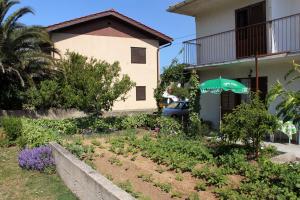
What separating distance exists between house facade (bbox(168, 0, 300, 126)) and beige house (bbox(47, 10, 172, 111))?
24.3ft

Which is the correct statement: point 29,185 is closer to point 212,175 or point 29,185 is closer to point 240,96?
point 212,175

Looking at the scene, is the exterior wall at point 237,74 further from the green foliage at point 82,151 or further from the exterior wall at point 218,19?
the green foliage at point 82,151

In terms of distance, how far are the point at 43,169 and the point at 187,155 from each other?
3.68 metres

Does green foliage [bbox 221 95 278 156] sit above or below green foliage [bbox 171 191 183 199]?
above

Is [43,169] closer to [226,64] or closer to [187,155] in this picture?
[187,155]

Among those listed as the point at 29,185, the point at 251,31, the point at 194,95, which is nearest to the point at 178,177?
the point at 29,185

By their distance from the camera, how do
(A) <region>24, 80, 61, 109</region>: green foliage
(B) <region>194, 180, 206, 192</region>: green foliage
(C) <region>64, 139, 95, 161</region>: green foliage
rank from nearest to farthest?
(B) <region>194, 180, 206, 192</region>: green foliage → (C) <region>64, 139, 95, 161</region>: green foliage → (A) <region>24, 80, 61, 109</region>: green foliage

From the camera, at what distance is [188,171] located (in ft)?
24.8

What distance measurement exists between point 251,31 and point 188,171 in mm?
8901

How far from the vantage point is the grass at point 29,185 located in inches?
290

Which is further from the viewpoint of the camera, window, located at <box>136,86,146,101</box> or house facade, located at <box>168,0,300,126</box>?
window, located at <box>136,86,146,101</box>

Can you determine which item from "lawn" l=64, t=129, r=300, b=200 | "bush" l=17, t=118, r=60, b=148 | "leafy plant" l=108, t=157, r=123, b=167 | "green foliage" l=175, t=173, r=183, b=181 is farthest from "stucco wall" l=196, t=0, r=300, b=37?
"bush" l=17, t=118, r=60, b=148

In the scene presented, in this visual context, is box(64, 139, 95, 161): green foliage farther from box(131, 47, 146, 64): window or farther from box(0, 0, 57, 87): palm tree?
box(131, 47, 146, 64): window

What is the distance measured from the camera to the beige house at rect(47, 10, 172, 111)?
2197 centimetres
